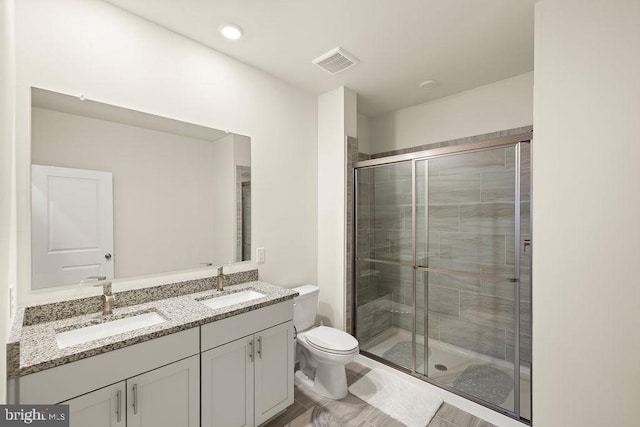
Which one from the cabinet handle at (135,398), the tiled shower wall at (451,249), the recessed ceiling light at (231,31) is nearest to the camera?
the cabinet handle at (135,398)

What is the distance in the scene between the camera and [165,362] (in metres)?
1.36

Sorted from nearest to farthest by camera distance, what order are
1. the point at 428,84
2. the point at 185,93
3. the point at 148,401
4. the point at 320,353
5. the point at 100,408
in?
the point at 100,408 < the point at 148,401 < the point at 185,93 < the point at 320,353 < the point at 428,84

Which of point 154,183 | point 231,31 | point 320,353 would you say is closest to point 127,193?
point 154,183

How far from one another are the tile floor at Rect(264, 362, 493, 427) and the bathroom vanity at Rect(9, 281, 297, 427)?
0.14 meters

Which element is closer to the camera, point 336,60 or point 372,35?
point 372,35

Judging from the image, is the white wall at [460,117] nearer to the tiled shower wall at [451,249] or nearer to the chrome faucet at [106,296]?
the tiled shower wall at [451,249]

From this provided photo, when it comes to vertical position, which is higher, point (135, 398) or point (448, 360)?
point (135, 398)

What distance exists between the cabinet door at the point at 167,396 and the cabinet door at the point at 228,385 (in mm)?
54

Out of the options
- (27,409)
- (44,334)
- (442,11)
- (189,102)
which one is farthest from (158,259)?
(442,11)

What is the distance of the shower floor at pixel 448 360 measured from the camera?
1.92m

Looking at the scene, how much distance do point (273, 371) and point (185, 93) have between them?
6.48 ft

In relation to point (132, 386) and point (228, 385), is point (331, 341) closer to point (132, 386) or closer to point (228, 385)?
point (228, 385)

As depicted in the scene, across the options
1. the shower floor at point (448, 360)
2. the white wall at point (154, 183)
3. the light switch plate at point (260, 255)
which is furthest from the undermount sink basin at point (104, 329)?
the shower floor at point (448, 360)

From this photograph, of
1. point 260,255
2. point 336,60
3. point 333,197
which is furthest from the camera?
point 333,197
